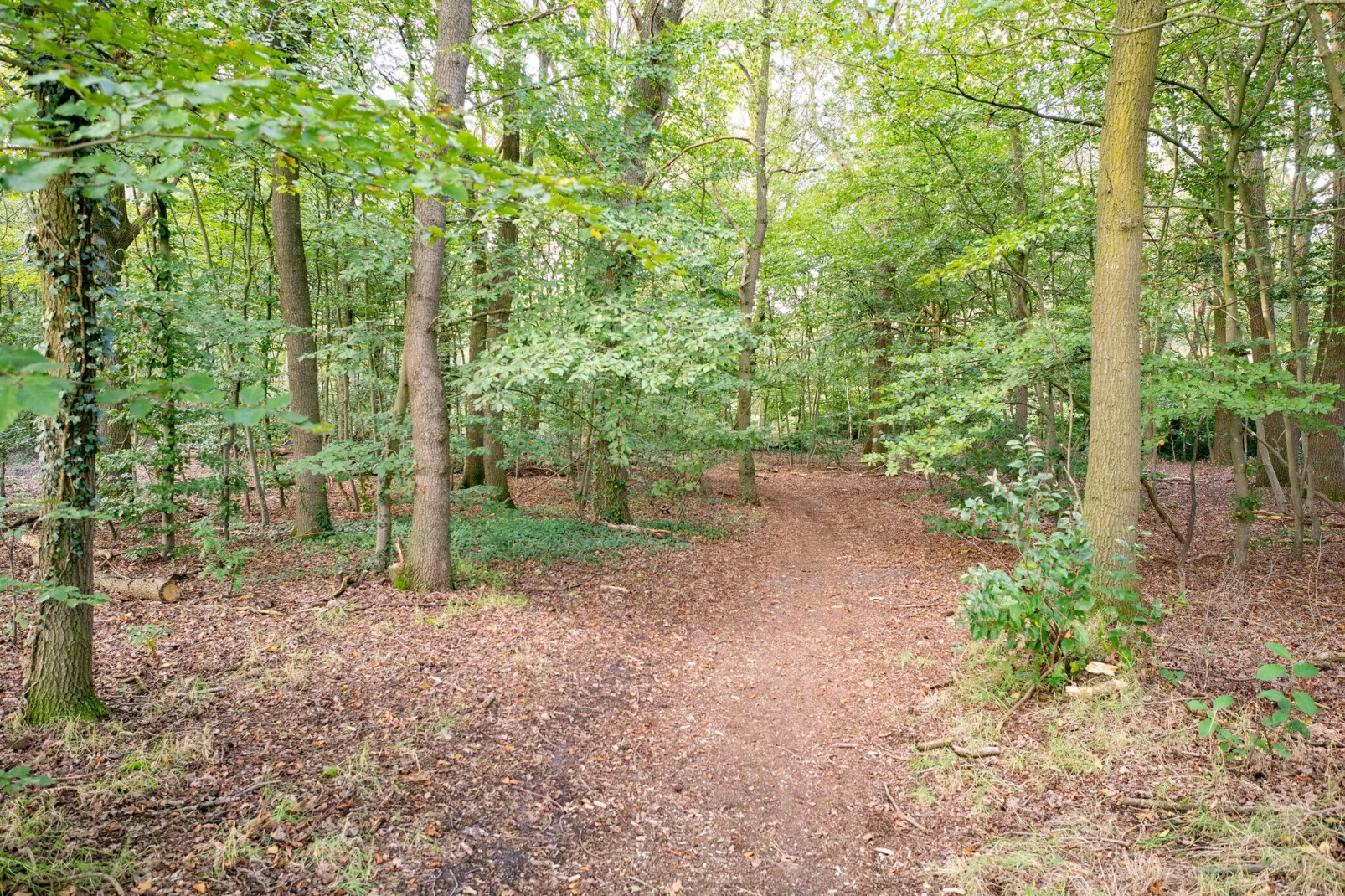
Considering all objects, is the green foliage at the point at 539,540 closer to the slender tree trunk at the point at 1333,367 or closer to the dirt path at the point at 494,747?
the dirt path at the point at 494,747

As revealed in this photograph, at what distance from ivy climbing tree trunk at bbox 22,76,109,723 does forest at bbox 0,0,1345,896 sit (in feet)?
0.08

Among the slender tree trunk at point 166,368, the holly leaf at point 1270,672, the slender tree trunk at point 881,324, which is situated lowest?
the holly leaf at point 1270,672

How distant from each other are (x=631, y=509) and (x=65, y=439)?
9961mm

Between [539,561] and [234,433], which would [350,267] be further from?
[539,561]

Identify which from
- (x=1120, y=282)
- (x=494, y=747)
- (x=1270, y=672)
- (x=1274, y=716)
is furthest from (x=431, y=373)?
(x=1274, y=716)

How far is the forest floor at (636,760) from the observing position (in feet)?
9.27

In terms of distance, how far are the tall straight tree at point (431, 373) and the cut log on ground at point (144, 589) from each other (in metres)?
2.20

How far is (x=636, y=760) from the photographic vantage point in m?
4.11

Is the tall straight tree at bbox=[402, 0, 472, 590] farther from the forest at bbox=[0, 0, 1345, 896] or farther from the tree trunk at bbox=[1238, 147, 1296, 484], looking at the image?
the tree trunk at bbox=[1238, 147, 1296, 484]

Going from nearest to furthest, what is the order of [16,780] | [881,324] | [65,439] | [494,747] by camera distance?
[16,780]
[65,439]
[494,747]
[881,324]

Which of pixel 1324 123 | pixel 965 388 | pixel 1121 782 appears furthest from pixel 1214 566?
pixel 1121 782

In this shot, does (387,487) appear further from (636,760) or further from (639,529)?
(636,760)

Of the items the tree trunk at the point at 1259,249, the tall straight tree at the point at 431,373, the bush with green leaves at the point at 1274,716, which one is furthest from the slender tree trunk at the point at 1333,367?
the tall straight tree at the point at 431,373

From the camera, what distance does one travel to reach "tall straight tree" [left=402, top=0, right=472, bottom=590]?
6.36m
